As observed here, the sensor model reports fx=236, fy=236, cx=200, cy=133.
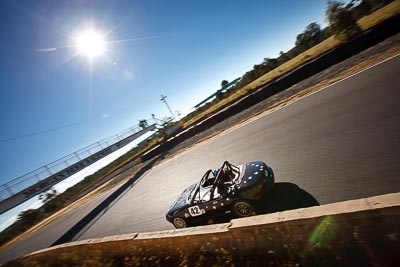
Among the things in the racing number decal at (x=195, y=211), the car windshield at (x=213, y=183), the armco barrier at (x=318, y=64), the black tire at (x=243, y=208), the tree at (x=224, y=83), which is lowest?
the black tire at (x=243, y=208)

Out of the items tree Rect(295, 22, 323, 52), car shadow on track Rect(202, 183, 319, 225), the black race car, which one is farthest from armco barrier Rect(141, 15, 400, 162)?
tree Rect(295, 22, 323, 52)

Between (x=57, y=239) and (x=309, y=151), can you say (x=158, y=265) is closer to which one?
(x=309, y=151)

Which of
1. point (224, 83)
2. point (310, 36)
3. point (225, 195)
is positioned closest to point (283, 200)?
point (225, 195)

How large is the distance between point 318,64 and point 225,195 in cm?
1322

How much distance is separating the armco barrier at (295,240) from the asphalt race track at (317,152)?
1.56 m

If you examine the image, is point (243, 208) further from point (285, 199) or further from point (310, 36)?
point (310, 36)

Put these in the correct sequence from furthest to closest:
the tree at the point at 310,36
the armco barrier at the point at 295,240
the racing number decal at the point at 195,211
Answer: the tree at the point at 310,36 < the racing number decal at the point at 195,211 < the armco barrier at the point at 295,240

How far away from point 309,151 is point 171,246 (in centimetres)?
468

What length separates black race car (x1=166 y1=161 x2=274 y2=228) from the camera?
560 centimetres

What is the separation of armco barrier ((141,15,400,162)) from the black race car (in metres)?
11.8

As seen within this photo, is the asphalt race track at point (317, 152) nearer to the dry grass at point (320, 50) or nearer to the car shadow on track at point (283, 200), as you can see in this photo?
the car shadow on track at point (283, 200)

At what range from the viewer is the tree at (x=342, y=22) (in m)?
17.5

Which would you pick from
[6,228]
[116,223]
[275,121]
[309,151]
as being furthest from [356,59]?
[6,228]

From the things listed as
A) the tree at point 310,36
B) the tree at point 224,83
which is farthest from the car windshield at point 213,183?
the tree at point 224,83
